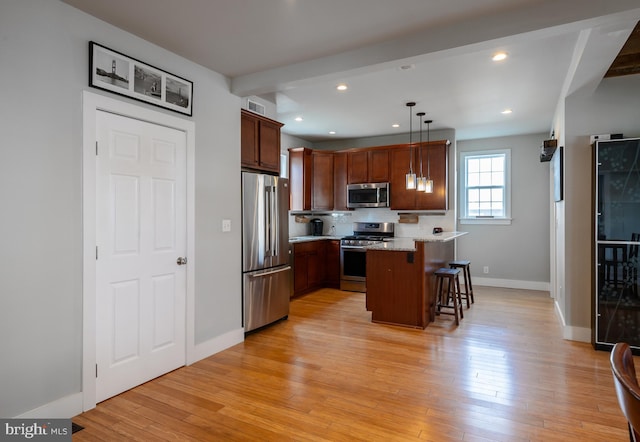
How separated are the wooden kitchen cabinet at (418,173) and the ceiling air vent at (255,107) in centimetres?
283

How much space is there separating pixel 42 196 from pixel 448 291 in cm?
456

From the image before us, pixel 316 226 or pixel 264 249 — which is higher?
pixel 316 226

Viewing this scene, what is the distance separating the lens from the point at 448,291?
498 centimetres

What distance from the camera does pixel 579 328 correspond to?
12.3 ft

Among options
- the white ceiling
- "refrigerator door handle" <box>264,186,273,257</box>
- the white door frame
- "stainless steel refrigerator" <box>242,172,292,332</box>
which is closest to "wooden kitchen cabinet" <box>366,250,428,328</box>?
"stainless steel refrigerator" <box>242,172,292,332</box>

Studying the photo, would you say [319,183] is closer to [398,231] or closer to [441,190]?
[398,231]

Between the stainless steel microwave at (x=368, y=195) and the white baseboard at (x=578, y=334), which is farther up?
the stainless steel microwave at (x=368, y=195)

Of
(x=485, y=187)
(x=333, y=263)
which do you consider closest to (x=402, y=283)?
(x=333, y=263)

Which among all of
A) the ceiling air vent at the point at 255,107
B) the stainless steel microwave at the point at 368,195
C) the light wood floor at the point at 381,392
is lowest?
the light wood floor at the point at 381,392

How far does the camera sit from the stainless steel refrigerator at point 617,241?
332cm

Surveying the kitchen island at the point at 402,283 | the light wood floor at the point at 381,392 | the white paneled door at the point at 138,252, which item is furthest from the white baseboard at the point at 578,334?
the white paneled door at the point at 138,252

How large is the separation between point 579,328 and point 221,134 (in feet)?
13.6

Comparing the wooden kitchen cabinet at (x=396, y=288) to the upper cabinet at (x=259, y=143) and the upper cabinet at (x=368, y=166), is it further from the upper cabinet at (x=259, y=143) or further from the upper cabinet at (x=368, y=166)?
the upper cabinet at (x=368, y=166)

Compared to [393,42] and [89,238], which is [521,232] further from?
[89,238]
